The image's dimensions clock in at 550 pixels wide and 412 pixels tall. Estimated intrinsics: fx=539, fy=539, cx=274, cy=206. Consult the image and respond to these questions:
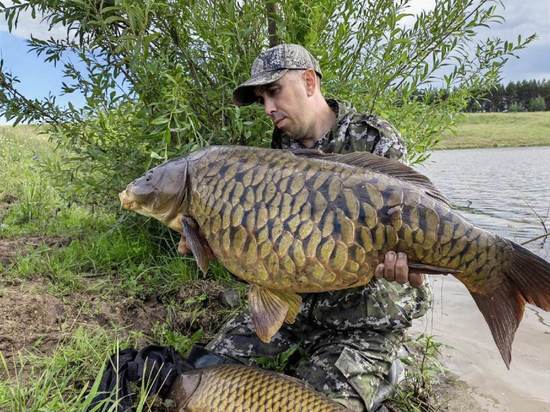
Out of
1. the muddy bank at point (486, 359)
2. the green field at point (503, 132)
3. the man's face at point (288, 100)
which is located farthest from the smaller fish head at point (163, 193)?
the green field at point (503, 132)

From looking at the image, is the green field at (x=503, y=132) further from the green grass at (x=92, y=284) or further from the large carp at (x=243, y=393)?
the large carp at (x=243, y=393)

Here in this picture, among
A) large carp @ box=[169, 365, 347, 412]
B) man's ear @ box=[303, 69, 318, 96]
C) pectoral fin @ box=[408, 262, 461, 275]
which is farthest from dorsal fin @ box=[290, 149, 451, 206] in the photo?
large carp @ box=[169, 365, 347, 412]

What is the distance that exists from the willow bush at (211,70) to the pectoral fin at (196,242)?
50 cm

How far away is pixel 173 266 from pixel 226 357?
0.80m

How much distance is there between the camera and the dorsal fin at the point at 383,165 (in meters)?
1.45

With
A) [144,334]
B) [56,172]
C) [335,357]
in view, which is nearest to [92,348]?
[144,334]

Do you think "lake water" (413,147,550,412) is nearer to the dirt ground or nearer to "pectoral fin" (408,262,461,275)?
"pectoral fin" (408,262,461,275)

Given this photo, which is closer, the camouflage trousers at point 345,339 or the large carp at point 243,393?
the large carp at point 243,393

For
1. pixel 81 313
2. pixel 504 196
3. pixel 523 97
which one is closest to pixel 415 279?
pixel 81 313

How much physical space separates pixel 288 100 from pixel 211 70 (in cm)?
62

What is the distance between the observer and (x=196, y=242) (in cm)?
152

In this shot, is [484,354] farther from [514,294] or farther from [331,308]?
[514,294]

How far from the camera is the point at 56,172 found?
113 inches

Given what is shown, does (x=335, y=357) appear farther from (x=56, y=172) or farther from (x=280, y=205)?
(x=56, y=172)
